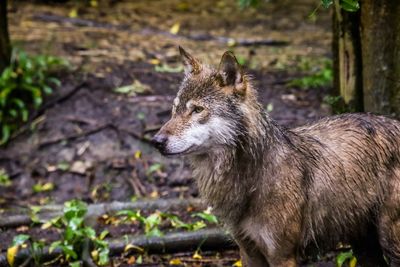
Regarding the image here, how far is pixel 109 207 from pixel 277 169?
11.1ft

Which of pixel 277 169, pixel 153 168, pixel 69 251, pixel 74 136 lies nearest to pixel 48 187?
pixel 74 136

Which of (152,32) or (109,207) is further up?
(152,32)

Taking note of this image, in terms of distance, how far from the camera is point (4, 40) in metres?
11.5

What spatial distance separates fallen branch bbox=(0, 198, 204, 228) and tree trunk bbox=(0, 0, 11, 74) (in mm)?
3237

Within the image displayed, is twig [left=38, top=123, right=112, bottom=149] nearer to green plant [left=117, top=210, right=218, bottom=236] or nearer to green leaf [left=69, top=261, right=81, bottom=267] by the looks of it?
green plant [left=117, top=210, right=218, bottom=236]

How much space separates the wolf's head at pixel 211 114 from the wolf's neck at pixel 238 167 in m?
0.09

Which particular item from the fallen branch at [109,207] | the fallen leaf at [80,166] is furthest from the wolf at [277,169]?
the fallen leaf at [80,166]

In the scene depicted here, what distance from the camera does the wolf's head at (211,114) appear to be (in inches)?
232

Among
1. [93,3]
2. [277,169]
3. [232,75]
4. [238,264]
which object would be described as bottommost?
[238,264]

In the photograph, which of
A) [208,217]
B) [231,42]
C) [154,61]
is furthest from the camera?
[231,42]

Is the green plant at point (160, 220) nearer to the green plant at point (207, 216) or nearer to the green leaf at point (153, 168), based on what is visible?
the green plant at point (207, 216)

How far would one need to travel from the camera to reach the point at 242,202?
6129mm

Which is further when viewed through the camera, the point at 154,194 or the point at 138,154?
the point at 138,154

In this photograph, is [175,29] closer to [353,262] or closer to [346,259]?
[346,259]
